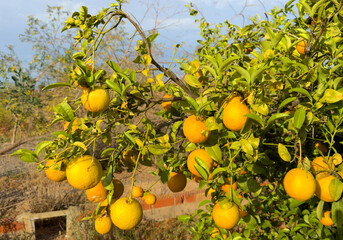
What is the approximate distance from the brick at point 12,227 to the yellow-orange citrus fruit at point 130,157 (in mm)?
2400

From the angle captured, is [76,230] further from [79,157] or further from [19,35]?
[19,35]

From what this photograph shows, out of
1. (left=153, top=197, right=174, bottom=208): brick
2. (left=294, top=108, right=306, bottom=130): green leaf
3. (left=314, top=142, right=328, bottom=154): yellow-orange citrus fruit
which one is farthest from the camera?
(left=153, top=197, right=174, bottom=208): brick

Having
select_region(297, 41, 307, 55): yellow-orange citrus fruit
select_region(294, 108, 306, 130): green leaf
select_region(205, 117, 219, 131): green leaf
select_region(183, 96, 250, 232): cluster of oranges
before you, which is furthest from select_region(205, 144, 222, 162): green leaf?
select_region(297, 41, 307, 55): yellow-orange citrus fruit

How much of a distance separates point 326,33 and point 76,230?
268cm

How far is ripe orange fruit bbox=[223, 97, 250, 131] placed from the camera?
0.70 m

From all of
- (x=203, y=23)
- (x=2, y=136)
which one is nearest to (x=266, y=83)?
(x=203, y=23)

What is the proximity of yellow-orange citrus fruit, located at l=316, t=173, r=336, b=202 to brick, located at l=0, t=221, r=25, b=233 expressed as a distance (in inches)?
116

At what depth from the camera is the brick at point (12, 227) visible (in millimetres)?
2717

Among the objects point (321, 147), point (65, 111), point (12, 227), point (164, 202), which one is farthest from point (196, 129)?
point (12, 227)

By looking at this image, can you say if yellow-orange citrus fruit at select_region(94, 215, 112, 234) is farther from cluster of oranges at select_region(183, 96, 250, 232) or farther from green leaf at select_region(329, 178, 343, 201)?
green leaf at select_region(329, 178, 343, 201)

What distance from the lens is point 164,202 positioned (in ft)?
10.6

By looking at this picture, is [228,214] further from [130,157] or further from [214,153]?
[130,157]

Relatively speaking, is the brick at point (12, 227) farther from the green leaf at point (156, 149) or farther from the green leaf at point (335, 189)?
the green leaf at point (335, 189)

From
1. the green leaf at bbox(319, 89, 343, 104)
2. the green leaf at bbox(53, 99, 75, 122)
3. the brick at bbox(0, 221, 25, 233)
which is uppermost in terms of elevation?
the green leaf at bbox(53, 99, 75, 122)
